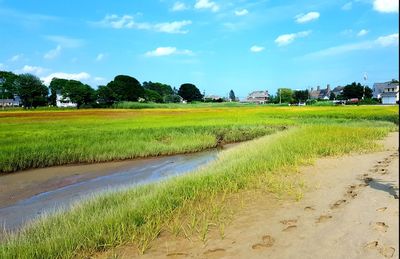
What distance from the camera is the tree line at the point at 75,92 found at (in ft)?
251

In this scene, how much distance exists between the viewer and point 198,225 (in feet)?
19.2

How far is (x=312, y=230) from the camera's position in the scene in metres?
5.22

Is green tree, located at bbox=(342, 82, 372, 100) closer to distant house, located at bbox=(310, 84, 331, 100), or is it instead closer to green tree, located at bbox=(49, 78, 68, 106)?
distant house, located at bbox=(310, 84, 331, 100)

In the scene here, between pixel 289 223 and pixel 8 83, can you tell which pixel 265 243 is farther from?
pixel 8 83

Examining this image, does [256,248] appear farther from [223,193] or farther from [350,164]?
[350,164]

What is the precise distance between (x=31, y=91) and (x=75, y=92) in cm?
917

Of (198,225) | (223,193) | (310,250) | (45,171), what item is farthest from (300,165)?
(45,171)

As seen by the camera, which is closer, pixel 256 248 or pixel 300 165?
pixel 256 248

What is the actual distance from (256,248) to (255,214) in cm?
151

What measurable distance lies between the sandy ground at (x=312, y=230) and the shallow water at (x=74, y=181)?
458 cm

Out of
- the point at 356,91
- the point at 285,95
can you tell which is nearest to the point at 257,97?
the point at 285,95

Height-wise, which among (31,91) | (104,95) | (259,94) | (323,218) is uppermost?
(31,91)

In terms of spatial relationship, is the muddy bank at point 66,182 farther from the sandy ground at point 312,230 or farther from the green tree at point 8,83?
the green tree at point 8,83

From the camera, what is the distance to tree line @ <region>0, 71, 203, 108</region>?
76.4 metres
